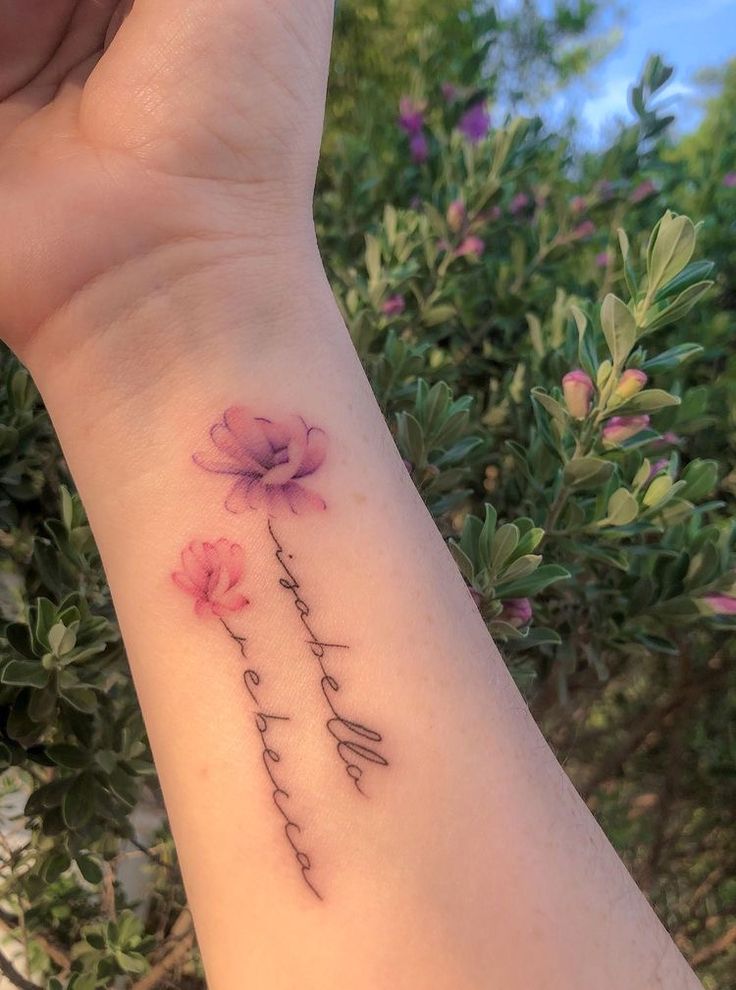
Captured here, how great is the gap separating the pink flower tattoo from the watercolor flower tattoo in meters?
0.05

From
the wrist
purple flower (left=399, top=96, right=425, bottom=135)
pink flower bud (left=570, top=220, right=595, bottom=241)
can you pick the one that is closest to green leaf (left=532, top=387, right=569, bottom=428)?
the wrist

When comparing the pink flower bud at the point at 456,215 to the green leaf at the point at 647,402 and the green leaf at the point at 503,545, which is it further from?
the green leaf at the point at 503,545

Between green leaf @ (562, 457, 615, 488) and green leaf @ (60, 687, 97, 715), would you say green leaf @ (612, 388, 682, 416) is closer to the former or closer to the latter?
green leaf @ (562, 457, 615, 488)

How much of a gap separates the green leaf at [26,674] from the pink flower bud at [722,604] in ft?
3.44

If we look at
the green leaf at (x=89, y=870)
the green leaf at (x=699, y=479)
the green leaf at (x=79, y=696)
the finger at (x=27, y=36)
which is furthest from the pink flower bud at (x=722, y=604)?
the finger at (x=27, y=36)

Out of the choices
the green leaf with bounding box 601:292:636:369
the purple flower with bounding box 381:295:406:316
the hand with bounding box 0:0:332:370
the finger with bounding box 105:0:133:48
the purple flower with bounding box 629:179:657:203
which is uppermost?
the finger with bounding box 105:0:133:48

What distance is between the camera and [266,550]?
0.88 metres

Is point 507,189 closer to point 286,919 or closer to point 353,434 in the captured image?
point 353,434

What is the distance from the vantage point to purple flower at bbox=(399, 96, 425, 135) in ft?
7.68

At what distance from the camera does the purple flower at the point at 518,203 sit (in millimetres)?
2224

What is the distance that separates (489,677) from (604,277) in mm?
1674

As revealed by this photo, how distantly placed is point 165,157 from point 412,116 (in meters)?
1.55

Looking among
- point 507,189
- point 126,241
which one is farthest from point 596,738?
point 126,241

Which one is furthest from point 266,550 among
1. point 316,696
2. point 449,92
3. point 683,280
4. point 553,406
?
point 449,92
